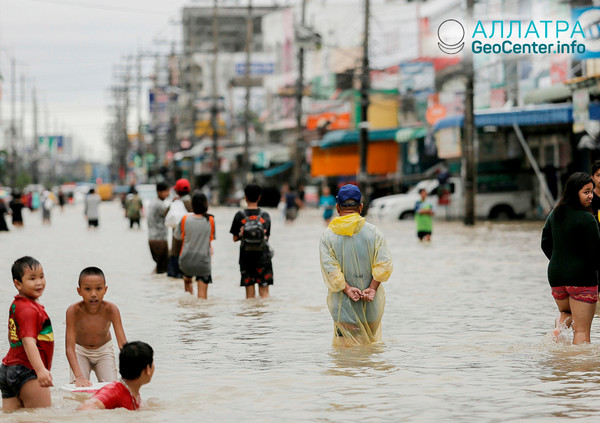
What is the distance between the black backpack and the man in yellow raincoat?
13.1 ft

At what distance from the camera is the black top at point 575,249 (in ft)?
31.1

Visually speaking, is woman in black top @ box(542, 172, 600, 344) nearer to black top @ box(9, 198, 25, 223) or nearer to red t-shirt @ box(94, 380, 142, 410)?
red t-shirt @ box(94, 380, 142, 410)

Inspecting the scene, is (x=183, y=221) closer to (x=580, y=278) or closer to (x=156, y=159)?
(x=580, y=278)

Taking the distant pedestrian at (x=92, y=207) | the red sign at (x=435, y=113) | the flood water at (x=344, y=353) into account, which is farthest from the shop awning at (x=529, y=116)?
the flood water at (x=344, y=353)

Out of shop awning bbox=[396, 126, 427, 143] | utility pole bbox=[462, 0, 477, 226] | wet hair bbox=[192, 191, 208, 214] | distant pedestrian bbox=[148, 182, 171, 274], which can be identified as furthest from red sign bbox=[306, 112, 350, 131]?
wet hair bbox=[192, 191, 208, 214]

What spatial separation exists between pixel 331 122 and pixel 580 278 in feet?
176

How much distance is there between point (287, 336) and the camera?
452 inches

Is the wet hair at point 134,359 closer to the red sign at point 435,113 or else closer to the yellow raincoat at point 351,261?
the yellow raincoat at point 351,261

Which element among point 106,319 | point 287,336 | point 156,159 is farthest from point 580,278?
point 156,159

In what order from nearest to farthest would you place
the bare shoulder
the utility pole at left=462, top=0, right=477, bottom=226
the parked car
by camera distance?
the bare shoulder < the utility pole at left=462, top=0, right=477, bottom=226 < the parked car

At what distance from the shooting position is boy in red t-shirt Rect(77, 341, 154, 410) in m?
6.44

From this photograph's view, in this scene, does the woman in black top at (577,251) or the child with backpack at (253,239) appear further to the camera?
the child with backpack at (253,239)

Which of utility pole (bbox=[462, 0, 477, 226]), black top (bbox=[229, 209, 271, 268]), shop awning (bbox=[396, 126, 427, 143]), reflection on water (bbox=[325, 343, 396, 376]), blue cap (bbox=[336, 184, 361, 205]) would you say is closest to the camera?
reflection on water (bbox=[325, 343, 396, 376])

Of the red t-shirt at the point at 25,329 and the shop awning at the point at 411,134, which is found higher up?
the shop awning at the point at 411,134
